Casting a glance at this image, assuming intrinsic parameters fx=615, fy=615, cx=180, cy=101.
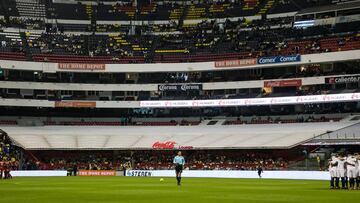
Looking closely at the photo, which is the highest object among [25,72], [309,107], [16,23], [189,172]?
[16,23]

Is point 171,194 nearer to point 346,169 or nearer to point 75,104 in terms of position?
point 346,169

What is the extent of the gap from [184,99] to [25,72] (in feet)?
83.7

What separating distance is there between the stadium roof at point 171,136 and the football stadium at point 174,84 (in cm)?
22

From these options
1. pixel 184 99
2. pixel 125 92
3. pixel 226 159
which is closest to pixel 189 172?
pixel 226 159

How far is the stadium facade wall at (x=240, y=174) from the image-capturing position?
6012cm

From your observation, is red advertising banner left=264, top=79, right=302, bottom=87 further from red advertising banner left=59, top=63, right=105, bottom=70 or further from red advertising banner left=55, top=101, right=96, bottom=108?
red advertising banner left=55, top=101, right=96, bottom=108

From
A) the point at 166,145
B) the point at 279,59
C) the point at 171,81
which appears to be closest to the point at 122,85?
the point at 171,81

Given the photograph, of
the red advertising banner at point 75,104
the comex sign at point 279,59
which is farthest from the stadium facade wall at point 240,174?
the comex sign at point 279,59

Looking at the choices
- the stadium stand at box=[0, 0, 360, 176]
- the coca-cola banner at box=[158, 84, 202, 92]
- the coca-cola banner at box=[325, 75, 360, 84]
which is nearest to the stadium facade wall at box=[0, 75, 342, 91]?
the stadium stand at box=[0, 0, 360, 176]

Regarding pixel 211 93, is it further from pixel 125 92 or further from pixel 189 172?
pixel 189 172

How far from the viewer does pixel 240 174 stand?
222 feet

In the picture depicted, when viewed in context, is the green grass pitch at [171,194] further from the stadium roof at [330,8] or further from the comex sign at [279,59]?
the stadium roof at [330,8]

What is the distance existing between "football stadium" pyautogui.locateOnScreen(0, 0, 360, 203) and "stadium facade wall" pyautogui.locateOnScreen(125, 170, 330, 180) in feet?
3.19

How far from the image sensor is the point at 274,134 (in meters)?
83.0
